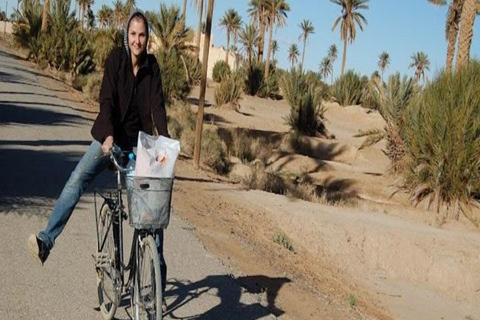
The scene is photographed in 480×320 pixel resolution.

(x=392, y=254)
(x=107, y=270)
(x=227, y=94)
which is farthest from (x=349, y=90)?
(x=107, y=270)

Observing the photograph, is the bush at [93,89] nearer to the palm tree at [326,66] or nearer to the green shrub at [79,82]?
the green shrub at [79,82]

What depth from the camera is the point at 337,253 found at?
11.5 meters

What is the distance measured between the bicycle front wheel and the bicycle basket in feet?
0.59

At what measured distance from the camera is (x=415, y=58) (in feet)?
315

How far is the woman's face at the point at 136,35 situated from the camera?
441 cm

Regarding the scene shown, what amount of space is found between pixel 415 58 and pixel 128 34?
96.8m

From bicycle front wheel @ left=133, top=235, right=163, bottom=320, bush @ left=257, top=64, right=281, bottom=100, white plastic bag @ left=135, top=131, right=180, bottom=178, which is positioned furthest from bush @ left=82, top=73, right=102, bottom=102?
bush @ left=257, top=64, right=281, bottom=100

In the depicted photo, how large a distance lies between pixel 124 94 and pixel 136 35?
42 cm

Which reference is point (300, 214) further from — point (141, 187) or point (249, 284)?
point (141, 187)

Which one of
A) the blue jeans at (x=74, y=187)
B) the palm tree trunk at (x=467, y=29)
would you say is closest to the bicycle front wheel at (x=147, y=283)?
the blue jeans at (x=74, y=187)

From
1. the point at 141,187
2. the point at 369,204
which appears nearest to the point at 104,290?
the point at 141,187

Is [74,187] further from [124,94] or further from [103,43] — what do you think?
[103,43]

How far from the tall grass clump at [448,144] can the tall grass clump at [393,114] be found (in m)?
1.28

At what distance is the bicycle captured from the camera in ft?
12.3
